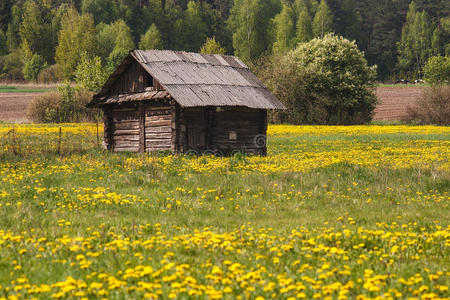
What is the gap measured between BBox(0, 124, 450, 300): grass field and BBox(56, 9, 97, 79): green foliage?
7374 cm

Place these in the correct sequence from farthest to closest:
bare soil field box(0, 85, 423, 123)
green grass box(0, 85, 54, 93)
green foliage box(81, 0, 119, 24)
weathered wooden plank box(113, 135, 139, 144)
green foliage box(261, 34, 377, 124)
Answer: green foliage box(81, 0, 119, 24), green grass box(0, 85, 54, 93), bare soil field box(0, 85, 423, 123), green foliage box(261, 34, 377, 124), weathered wooden plank box(113, 135, 139, 144)

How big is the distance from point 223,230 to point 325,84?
1783 inches

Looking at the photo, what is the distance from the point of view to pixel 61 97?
4659 centimetres

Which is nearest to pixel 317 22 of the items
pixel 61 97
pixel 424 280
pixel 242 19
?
pixel 242 19

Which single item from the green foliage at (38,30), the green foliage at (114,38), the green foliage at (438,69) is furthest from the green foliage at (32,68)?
the green foliage at (438,69)

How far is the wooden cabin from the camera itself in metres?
23.3

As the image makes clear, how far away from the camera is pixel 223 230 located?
344 inches

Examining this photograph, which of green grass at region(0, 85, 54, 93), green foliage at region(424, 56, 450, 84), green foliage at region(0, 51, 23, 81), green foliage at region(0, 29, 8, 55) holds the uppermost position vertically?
green foliage at region(0, 29, 8, 55)

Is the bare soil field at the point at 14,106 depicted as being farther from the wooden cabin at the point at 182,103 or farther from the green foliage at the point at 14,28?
the green foliage at the point at 14,28

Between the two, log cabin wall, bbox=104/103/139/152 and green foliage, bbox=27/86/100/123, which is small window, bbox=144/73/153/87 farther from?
green foliage, bbox=27/86/100/123

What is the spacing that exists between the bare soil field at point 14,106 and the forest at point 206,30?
19109mm

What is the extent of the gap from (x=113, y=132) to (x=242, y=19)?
3006 inches

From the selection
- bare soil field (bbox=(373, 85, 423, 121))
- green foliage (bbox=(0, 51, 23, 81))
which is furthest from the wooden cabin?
green foliage (bbox=(0, 51, 23, 81))

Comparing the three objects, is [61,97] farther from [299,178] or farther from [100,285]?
[100,285]
